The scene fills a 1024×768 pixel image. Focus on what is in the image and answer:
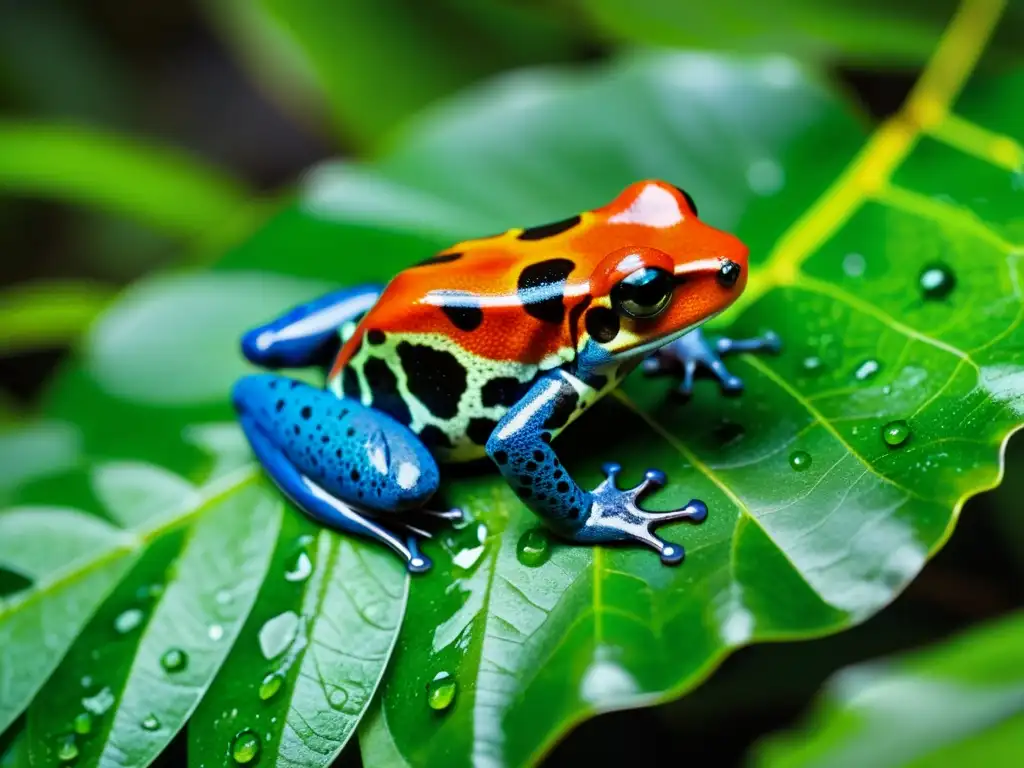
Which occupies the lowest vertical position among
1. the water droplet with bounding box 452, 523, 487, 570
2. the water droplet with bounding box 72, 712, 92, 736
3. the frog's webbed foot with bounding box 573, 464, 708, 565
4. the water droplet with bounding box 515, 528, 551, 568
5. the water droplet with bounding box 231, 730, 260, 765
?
the water droplet with bounding box 72, 712, 92, 736

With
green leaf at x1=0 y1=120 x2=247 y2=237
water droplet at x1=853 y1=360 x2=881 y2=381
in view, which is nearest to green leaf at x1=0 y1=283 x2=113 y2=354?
green leaf at x1=0 y1=120 x2=247 y2=237

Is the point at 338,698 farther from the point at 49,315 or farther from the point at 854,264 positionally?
the point at 49,315

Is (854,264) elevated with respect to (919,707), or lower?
elevated

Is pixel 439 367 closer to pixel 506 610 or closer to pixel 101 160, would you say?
pixel 506 610

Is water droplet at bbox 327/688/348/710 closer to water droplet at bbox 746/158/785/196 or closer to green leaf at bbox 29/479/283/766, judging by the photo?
green leaf at bbox 29/479/283/766

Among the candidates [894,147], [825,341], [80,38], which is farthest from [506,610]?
[80,38]

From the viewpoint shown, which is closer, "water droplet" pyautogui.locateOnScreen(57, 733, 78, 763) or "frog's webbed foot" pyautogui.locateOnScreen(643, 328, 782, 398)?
"water droplet" pyautogui.locateOnScreen(57, 733, 78, 763)

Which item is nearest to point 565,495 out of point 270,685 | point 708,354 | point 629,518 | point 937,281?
point 629,518
